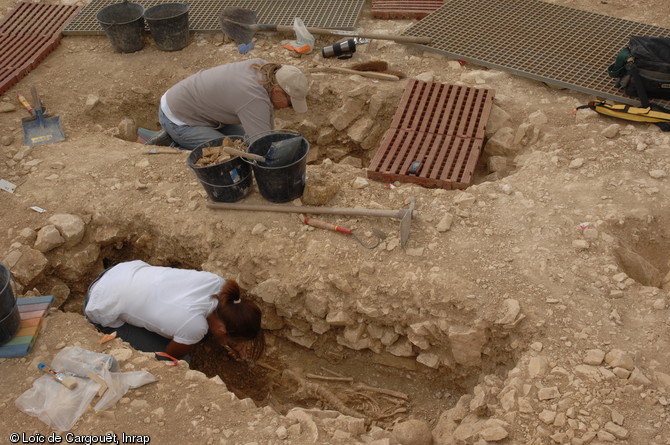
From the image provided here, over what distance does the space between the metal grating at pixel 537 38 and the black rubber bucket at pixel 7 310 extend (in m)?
4.34

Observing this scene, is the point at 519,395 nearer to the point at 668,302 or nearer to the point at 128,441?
the point at 668,302

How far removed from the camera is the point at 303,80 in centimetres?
462

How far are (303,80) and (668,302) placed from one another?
9.67 ft

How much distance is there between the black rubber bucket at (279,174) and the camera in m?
4.21

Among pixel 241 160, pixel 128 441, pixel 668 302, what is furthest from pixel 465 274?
pixel 128 441

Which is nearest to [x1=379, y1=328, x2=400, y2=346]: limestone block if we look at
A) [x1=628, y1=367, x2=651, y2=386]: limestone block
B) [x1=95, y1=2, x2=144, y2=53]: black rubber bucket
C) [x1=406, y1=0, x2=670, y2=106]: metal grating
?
[x1=628, y1=367, x2=651, y2=386]: limestone block

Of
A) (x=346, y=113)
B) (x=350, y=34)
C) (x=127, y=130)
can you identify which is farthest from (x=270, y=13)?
(x=127, y=130)

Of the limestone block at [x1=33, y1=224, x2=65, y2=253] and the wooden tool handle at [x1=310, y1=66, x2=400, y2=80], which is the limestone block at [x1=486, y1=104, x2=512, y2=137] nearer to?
the wooden tool handle at [x1=310, y1=66, x2=400, y2=80]

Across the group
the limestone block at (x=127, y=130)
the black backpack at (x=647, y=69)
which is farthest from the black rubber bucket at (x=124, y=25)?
the black backpack at (x=647, y=69)

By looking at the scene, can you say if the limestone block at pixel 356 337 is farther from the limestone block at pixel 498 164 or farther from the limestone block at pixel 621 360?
the limestone block at pixel 498 164

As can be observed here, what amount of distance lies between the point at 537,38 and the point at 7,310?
5.28 m

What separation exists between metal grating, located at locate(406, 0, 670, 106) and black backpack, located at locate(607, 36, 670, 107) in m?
0.13

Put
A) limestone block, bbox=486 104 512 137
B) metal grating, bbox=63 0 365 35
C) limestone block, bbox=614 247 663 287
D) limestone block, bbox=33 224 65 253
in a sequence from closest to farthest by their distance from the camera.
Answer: limestone block, bbox=614 247 663 287
limestone block, bbox=33 224 65 253
limestone block, bbox=486 104 512 137
metal grating, bbox=63 0 365 35

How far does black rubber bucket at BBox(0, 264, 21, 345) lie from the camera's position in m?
3.30
